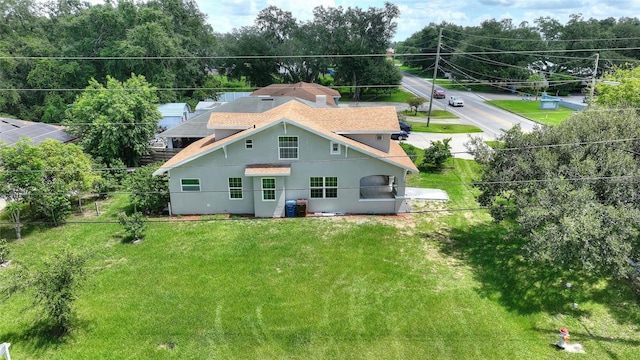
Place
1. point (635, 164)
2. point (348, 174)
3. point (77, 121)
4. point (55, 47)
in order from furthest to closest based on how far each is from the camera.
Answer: point (55, 47) → point (77, 121) → point (348, 174) → point (635, 164)

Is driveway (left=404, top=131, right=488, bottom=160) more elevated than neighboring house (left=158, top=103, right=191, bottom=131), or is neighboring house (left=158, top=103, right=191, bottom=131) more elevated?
neighboring house (left=158, top=103, right=191, bottom=131)

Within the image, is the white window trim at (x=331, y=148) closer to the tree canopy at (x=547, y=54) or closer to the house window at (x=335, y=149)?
the house window at (x=335, y=149)

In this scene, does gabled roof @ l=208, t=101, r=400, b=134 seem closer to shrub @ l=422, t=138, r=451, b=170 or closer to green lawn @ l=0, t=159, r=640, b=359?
green lawn @ l=0, t=159, r=640, b=359

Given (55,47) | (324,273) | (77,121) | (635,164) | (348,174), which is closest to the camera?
(635,164)

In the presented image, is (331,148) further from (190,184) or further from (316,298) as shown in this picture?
(316,298)

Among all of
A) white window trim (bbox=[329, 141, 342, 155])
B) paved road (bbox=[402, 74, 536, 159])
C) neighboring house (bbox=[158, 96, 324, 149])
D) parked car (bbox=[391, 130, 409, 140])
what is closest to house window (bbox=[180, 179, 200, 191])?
neighboring house (bbox=[158, 96, 324, 149])

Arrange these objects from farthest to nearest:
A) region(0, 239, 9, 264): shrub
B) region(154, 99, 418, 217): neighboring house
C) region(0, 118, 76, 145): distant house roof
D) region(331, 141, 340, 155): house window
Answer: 1. region(0, 118, 76, 145): distant house roof
2. region(331, 141, 340, 155): house window
3. region(154, 99, 418, 217): neighboring house
4. region(0, 239, 9, 264): shrub

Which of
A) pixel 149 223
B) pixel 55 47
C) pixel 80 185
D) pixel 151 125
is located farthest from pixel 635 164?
pixel 55 47

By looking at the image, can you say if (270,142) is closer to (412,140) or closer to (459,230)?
(459,230)
